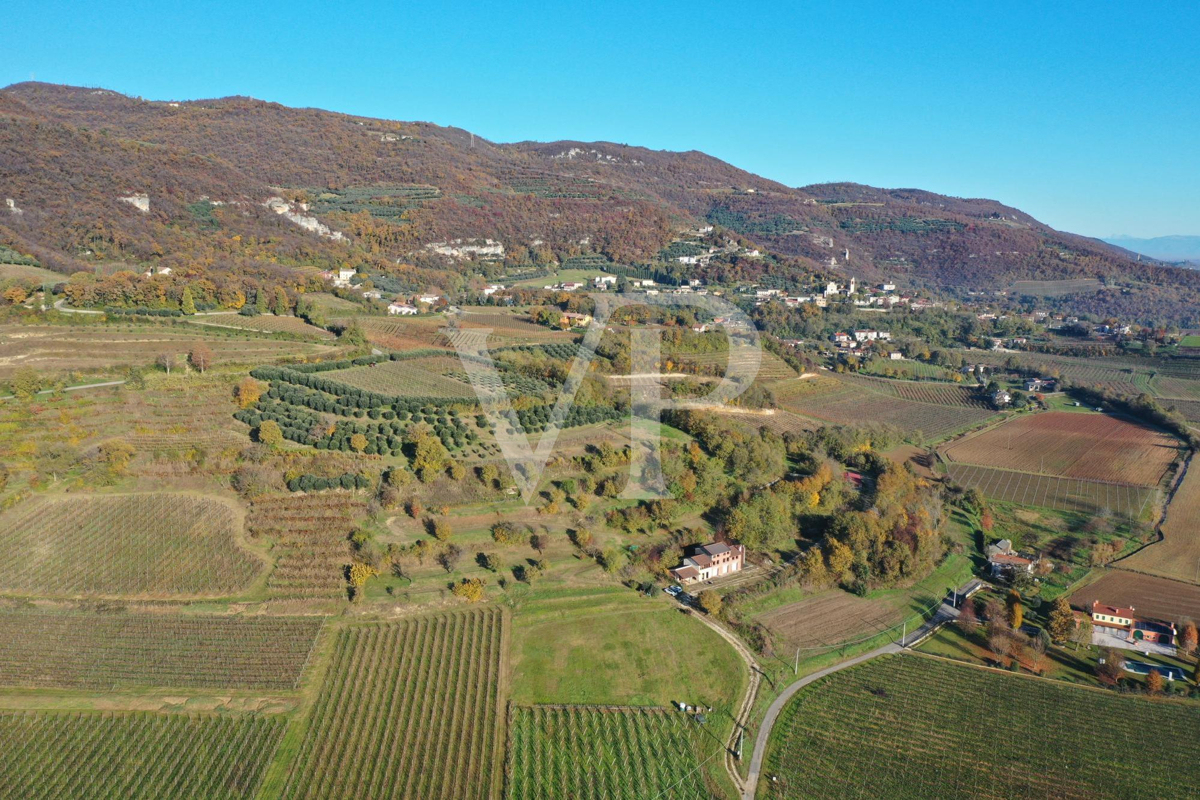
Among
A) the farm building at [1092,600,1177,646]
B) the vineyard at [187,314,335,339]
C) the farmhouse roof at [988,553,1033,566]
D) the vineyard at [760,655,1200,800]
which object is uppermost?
the vineyard at [187,314,335,339]

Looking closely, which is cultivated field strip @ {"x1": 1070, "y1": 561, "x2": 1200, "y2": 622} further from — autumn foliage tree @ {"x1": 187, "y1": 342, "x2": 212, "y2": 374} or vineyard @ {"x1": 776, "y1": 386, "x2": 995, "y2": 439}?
autumn foliage tree @ {"x1": 187, "y1": 342, "x2": 212, "y2": 374}

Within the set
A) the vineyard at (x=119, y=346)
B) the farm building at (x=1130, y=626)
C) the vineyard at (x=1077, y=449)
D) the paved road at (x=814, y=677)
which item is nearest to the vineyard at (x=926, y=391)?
the vineyard at (x=1077, y=449)

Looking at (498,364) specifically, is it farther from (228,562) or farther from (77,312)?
(77,312)

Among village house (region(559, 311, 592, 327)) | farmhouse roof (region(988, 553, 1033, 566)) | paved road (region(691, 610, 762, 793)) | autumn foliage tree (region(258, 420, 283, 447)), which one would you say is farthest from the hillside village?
village house (region(559, 311, 592, 327))

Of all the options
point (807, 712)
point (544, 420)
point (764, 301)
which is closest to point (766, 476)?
point (544, 420)

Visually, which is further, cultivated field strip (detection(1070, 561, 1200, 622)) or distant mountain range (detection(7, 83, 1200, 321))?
distant mountain range (detection(7, 83, 1200, 321))

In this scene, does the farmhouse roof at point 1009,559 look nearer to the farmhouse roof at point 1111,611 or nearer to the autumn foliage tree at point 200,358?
the farmhouse roof at point 1111,611

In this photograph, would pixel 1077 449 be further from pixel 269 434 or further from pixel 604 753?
pixel 269 434

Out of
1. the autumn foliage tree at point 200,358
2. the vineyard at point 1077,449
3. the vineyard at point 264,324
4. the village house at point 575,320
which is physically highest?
the village house at point 575,320
